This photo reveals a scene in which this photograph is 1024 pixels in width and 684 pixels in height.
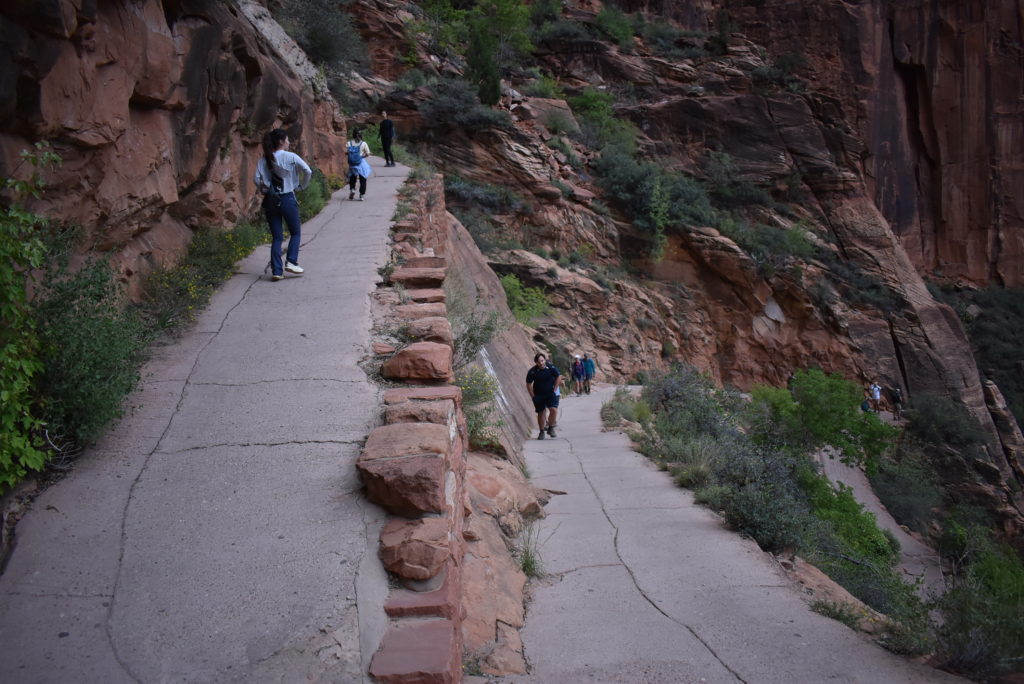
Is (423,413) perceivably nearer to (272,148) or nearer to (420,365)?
(420,365)

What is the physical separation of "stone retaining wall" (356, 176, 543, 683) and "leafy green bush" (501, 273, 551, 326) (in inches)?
473

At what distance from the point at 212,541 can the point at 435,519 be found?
1.13m

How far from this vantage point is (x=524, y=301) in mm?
19109

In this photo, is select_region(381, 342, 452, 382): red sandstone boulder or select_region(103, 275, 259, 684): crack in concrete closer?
select_region(103, 275, 259, 684): crack in concrete

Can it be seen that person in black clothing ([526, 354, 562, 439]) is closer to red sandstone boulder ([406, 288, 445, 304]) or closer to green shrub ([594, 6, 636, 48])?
red sandstone boulder ([406, 288, 445, 304])

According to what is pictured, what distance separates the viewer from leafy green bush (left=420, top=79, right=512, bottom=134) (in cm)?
2284

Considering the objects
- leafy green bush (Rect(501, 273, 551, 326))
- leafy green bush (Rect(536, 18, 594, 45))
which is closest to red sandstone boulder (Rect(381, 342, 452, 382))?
leafy green bush (Rect(501, 273, 551, 326))

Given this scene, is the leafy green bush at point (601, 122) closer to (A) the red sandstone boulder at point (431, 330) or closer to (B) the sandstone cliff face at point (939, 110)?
(B) the sandstone cliff face at point (939, 110)

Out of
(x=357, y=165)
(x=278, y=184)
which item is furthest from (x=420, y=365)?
(x=357, y=165)

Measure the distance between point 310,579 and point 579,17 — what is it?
3529 cm

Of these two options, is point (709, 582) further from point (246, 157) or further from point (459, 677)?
point (246, 157)

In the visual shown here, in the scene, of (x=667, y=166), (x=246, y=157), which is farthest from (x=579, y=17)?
(x=246, y=157)

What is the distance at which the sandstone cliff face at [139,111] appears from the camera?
14.9 feet

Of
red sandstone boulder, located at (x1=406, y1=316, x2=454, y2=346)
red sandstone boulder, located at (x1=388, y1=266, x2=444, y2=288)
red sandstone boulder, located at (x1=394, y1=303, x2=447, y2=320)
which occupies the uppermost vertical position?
red sandstone boulder, located at (x1=388, y1=266, x2=444, y2=288)
